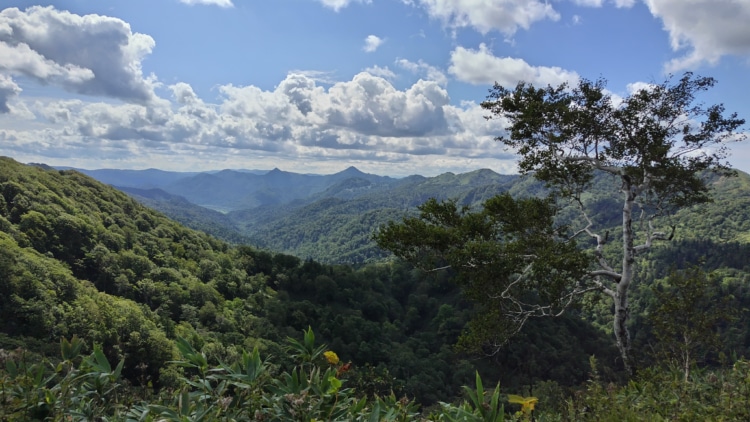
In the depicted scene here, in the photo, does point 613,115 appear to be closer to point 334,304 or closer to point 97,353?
point 97,353

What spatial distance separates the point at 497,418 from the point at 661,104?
11985mm

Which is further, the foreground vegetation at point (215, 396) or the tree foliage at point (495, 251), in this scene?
the tree foliage at point (495, 251)

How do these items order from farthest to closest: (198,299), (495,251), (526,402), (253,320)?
(198,299) → (253,320) → (495,251) → (526,402)

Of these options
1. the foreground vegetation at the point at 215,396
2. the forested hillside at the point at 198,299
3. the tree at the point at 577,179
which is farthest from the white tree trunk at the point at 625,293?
the forested hillside at the point at 198,299

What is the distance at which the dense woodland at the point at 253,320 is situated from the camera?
2.36m

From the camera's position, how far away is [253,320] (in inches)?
2682

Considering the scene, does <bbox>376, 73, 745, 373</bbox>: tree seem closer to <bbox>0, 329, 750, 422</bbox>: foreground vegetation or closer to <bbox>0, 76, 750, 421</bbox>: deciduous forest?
<bbox>0, 76, 750, 421</bbox>: deciduous forest

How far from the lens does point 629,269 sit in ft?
35.2

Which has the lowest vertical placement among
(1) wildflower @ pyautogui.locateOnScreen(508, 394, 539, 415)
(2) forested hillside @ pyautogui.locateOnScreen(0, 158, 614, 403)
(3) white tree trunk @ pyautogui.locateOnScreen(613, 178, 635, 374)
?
(2) forested hillside @ pyautogui.locateOnScreen(0, 158, 614, 403)

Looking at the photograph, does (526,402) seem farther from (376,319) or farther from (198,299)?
(376,319)

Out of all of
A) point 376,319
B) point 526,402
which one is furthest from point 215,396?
point 376,319

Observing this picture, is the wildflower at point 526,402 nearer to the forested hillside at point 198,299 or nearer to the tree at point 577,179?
the tree at point 577,179

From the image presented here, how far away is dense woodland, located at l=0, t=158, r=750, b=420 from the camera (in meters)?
2.36

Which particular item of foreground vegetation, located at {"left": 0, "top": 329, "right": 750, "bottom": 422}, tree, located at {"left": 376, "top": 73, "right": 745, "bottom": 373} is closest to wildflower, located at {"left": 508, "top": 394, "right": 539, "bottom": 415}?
foreground vegetation, located at {"left": 0, "top": 329, "right": 750, "bottom": 422}
